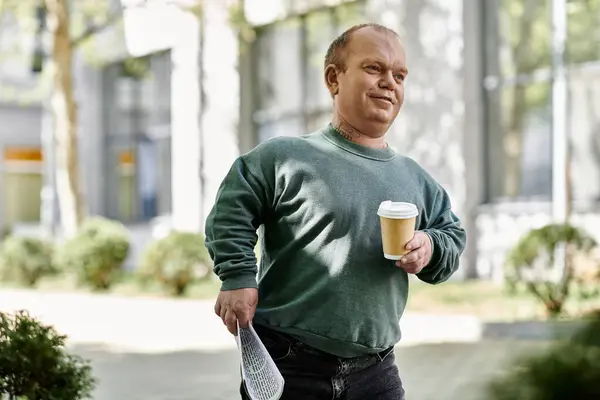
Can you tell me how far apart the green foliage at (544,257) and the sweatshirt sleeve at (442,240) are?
848 centimetres

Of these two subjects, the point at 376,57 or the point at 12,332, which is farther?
the point at 12,332

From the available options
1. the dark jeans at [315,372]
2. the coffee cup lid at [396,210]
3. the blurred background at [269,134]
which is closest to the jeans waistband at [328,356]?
the dark jeans at [315,372]

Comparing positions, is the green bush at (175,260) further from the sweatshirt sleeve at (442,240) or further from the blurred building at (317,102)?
the sweatshirt sleeve at (442,240)

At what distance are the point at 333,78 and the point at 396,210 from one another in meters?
0.61

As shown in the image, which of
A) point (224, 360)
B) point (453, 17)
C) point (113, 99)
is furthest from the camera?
point (113, 99)

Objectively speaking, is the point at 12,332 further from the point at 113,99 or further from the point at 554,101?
the point at 113,99

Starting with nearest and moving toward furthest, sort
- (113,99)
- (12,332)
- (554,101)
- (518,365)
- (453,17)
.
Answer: (518,365) < (12,332) < (554,101) < (453,17) < (113,99)

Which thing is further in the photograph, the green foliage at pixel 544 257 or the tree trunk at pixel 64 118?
the tree trunk at pixel 64 118

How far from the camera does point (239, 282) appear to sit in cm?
304

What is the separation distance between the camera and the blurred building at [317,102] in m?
16.6

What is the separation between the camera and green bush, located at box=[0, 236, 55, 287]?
21078 mm

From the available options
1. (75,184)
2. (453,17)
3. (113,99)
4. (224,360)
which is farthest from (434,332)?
(113,99)

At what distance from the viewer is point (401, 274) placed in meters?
3.26

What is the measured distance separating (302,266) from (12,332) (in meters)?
A: 1.28
